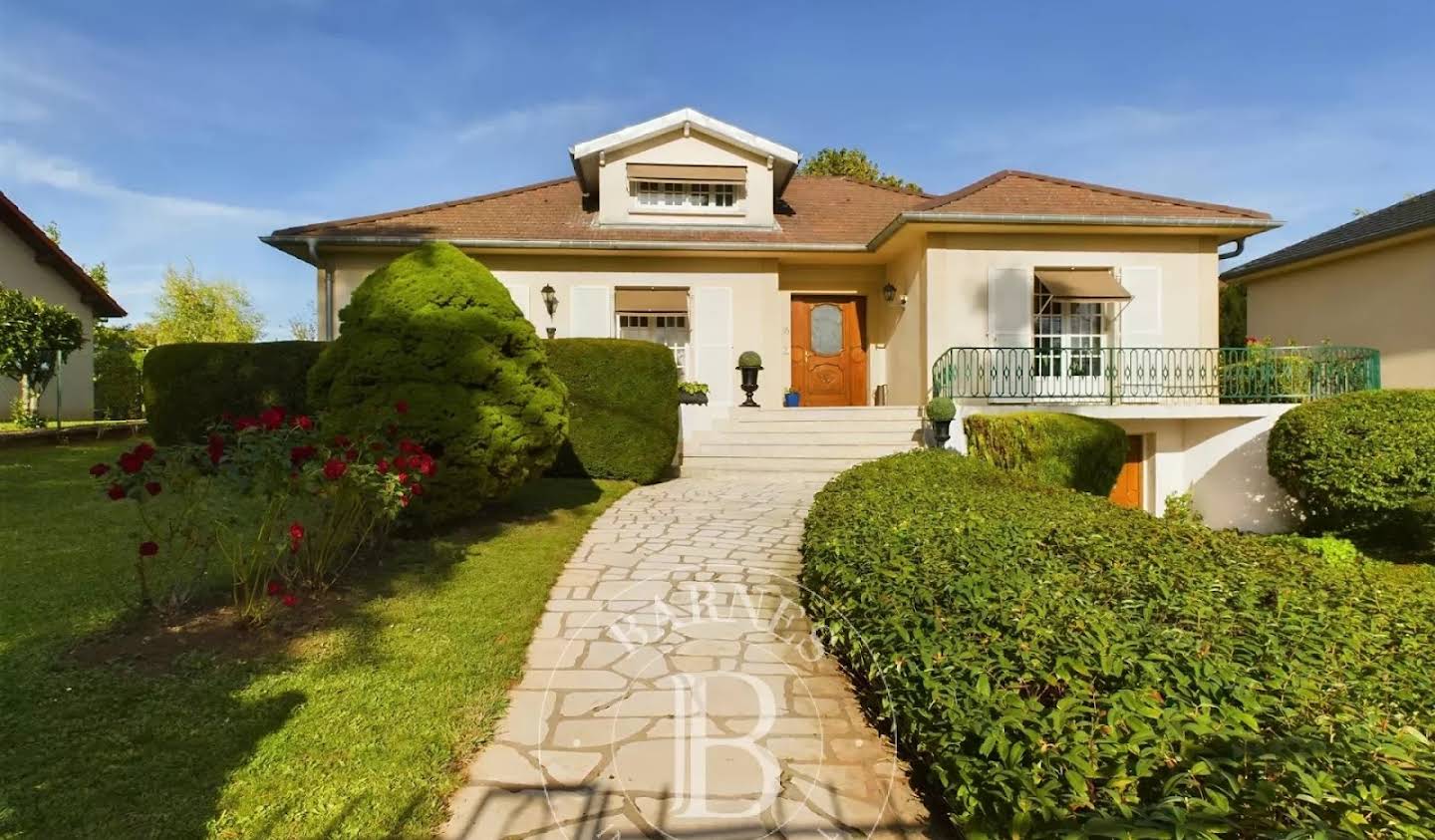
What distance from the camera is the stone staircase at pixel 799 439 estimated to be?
9914 mm

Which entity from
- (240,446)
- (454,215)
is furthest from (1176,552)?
(454,215)

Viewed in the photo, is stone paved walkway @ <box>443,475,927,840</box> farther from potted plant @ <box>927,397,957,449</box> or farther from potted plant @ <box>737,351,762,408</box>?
potted plant @ <box>737,351,762,408</box>

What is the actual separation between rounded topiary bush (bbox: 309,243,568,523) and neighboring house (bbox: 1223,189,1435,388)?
49.9 feet

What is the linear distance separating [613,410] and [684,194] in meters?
6.74

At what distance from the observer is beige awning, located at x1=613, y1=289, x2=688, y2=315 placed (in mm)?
12539

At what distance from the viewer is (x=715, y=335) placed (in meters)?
12.5

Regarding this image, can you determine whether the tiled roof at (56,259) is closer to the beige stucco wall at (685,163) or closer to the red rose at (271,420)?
the beige stucco wall at (685,163)

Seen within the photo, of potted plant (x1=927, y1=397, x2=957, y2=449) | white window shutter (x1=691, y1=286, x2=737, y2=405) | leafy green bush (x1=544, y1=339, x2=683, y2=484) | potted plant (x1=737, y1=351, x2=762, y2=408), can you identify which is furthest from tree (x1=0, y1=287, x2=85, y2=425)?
potted plant (x1=927, y1=397, x2=957, y2=449)

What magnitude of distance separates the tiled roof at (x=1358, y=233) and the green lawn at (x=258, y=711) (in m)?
15.8

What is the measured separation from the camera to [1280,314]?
580 inches

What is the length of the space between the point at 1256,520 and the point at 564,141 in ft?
47.0

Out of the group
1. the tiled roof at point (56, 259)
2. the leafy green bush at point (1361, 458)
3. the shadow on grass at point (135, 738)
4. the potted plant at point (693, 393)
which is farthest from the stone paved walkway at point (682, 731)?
the tiled roof at point (56, 259)

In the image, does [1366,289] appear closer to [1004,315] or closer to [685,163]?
[1004,315]

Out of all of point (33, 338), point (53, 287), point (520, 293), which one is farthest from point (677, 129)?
point (53, 287)
